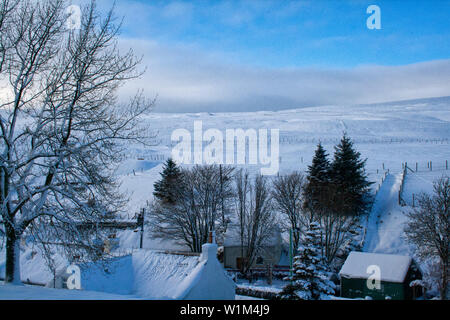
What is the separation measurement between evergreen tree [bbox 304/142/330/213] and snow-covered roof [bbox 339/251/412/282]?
6.75 m

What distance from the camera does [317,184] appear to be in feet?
106

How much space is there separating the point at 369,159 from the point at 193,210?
29593 mm

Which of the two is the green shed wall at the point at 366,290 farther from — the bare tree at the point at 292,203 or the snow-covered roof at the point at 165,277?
the snow-covered roof at the point at 165,277

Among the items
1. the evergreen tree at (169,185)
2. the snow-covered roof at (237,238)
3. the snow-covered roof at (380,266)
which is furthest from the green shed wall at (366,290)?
the evergreen tree at (169,185)

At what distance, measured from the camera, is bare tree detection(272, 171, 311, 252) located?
99.6 ft

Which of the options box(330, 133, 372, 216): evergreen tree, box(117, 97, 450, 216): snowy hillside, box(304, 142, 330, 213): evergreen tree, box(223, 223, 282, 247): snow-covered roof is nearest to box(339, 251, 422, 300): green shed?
box(304, 142, 330, 213): evergreen tree

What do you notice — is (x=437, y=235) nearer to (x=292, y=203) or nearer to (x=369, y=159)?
(x=292, y=203)

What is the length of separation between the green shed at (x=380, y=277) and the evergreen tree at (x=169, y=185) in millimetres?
14261

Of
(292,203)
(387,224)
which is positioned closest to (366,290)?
(387,224)

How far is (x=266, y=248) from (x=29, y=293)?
24.8 m

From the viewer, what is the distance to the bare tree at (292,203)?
30.4 meters

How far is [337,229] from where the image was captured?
2730 cm

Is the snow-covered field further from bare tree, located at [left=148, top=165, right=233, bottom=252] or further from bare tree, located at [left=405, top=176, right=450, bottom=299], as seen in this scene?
bare tree, located at [left=405, top=176, right=450, bottom=299]
